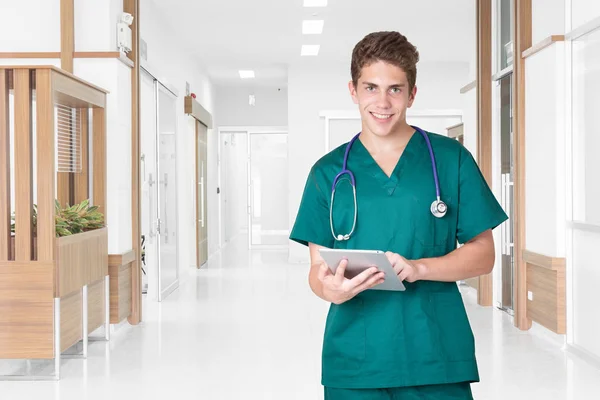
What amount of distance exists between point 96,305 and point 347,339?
15.1 ft

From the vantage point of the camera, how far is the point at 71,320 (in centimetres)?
542

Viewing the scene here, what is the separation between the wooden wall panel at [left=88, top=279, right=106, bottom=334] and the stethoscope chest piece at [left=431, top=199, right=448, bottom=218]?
458cm

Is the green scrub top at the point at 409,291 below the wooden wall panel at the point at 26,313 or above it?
above

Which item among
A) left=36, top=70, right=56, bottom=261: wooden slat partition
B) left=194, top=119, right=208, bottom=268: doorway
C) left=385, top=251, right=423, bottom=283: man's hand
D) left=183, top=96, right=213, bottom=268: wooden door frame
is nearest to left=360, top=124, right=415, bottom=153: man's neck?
left=385, top=251, right=423, bottom=283: man's hand

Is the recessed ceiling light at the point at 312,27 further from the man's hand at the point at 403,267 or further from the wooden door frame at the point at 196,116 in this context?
the man's hand at the point at 403,267

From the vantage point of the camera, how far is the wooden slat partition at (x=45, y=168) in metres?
4.96

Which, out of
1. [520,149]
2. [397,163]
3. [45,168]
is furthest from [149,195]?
[397,163]

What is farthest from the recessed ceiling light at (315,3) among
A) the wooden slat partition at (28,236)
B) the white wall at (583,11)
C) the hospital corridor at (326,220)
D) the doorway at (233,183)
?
the doorway at (233,183)

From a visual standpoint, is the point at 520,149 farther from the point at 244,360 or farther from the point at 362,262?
the point at 362,262

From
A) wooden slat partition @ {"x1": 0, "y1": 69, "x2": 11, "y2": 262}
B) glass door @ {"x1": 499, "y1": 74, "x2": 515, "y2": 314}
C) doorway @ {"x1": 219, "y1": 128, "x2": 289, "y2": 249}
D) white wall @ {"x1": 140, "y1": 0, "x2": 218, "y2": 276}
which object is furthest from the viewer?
doorway @ {"x1": 219, "y1": 128, "x2": 289, "y2": 249}

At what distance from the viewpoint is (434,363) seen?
1799mm

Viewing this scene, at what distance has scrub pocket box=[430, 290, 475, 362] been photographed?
182 centimetres

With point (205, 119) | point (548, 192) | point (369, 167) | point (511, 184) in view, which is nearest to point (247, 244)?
point (205, 119)

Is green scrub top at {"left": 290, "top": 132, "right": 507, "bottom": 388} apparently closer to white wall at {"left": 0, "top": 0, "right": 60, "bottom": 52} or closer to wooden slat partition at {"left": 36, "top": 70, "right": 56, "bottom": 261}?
wooden slat partition at {"left": 36, "top": 70, "right": 56, "bottom": 261}
